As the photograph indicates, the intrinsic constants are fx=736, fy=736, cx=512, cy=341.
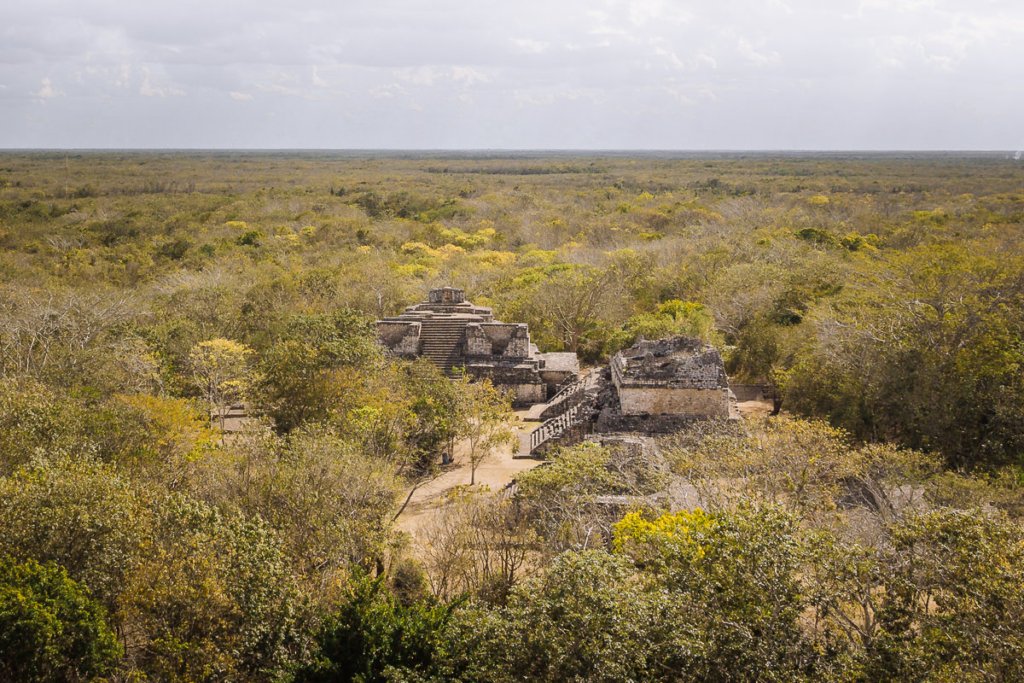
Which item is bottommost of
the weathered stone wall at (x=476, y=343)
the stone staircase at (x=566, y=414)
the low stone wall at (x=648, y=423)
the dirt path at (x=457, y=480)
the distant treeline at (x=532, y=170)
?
the dirt path at (x=457, y=480)

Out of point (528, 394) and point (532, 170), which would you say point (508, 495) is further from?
point (532, 170)

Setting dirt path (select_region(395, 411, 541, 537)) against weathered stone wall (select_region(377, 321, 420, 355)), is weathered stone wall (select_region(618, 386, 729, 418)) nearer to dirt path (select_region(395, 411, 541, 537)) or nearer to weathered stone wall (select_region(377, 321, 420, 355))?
dirt path (select_region(395, 411, 541, 537))

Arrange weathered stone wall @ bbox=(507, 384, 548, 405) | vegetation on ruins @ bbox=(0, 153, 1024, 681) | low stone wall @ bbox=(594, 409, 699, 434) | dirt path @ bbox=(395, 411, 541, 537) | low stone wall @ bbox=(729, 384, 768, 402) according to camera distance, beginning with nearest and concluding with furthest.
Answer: vegetation on ruins @ bbox=(0, 153, 1024, 681), dirt path @ bbox=(395, 411, 541, 537), low stone wall @ bbox=(594, 409, 699, 434), weathered stone wall @ bbox=(507, 384, 548, 405), low stone wall @ bbox=(729, 384, 768, 402)

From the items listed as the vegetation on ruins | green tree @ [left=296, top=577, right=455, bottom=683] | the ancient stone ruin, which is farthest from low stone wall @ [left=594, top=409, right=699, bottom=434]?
green tree @ [left=296, top=577, right=455, bottom=683]

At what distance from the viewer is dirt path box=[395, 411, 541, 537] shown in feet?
46.9

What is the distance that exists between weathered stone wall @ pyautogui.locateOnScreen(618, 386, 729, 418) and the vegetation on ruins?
3.15 ft

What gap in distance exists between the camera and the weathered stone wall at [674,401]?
16.2 metres

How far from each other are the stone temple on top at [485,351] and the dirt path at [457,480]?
3296mm

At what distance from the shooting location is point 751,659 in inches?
273

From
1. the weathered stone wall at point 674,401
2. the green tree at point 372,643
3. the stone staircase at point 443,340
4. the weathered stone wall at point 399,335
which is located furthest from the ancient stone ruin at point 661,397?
the green tree at point 372,643

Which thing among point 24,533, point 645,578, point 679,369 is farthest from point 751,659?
point 679,369

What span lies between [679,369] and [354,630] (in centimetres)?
1035

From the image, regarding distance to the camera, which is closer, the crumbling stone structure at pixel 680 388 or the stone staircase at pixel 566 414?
the crumbling stone structure at pixel 680 388

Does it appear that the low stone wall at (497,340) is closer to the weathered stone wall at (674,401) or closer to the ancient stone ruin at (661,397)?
the ancient stone ruin at (661,397)
